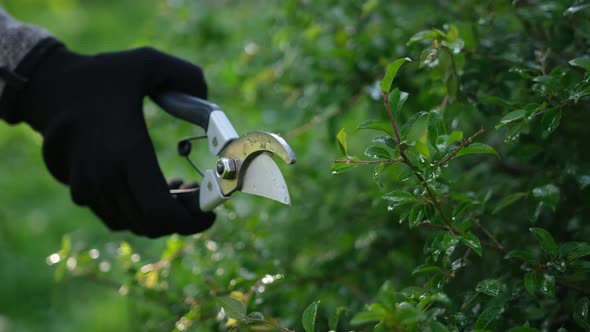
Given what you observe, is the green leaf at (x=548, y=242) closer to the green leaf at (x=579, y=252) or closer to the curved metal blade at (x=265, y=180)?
the green leaf at (x=579, y=252)

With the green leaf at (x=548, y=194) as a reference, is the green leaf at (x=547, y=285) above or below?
below

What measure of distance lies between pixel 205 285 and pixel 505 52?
2.69ft

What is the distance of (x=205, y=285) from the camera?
1.63 metres

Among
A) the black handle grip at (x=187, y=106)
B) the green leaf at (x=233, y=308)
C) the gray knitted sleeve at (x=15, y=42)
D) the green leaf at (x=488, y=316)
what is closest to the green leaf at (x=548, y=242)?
the green leaf at (x=488, y=316)

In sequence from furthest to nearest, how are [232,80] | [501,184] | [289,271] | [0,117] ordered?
[232,80] < [289,271] < [0,117] < [501,184]

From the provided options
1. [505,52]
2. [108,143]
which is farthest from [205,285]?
[505,52]

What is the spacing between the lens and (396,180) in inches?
50.6

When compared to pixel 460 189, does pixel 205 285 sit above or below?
below

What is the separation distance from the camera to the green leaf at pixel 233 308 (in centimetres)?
112

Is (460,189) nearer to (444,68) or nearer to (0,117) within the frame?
(444,68)

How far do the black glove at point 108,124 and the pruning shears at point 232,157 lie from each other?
60 mm

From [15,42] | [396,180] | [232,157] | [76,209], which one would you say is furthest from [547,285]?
[76,209]

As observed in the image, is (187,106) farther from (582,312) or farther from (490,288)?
(582,312)

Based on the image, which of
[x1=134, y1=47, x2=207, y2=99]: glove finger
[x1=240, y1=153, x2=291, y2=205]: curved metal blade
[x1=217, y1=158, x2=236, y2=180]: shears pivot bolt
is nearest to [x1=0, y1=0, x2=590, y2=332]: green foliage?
[x1=240, y1=153, x2=291, y2=205]: curved metal blade
